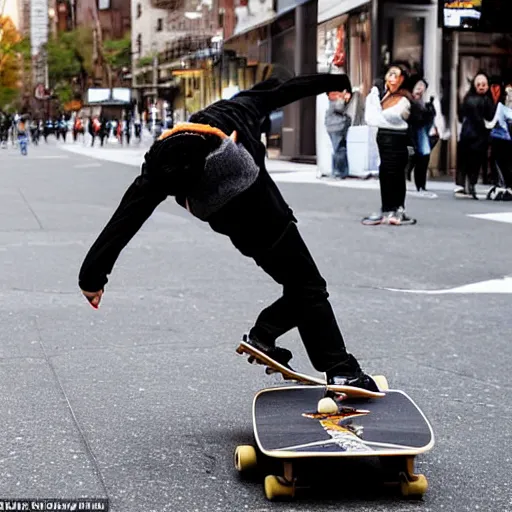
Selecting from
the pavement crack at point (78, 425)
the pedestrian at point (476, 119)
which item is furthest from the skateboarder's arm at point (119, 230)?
the pedestrian at point (476, 119)

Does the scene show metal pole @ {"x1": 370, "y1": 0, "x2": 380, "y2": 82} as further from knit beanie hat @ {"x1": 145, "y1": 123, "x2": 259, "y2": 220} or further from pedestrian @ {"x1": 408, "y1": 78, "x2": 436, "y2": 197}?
knit beanie hat @ {"x1": 145, "y1": 123, "x2": 259, "y2": 220}

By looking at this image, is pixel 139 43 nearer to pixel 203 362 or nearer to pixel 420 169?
pixel 420 169

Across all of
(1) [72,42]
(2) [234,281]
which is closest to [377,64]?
(2) [234,281]

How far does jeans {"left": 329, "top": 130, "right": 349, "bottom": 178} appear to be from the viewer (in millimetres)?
22375

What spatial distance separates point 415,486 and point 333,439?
341mm

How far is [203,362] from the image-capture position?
5.74 m

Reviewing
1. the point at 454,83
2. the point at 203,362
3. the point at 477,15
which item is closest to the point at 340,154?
the point at 454,83

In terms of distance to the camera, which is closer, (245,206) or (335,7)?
(245,206)

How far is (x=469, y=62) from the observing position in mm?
21562

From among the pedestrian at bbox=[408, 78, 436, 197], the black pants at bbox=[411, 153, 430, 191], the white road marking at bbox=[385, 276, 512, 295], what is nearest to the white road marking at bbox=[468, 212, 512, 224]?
the pedestrian at bbox=[408, 78, 436, 197]

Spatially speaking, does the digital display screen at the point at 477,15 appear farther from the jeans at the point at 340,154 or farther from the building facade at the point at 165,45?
the building facade at the point at 165,45

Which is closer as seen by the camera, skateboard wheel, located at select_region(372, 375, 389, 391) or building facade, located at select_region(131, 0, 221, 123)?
skateboard wheel, located at select_region(372, 375, 389, 391)

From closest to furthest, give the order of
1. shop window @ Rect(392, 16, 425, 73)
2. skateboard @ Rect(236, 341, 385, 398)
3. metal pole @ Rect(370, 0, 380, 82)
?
1. skateboard @ Rect(236, 341, 385, 398)
2. shop window @ Rect(392, 16, 425, 73)
3. metal pole @ Rect(370, 0, 380, 82)

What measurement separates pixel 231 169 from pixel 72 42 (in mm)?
119575
